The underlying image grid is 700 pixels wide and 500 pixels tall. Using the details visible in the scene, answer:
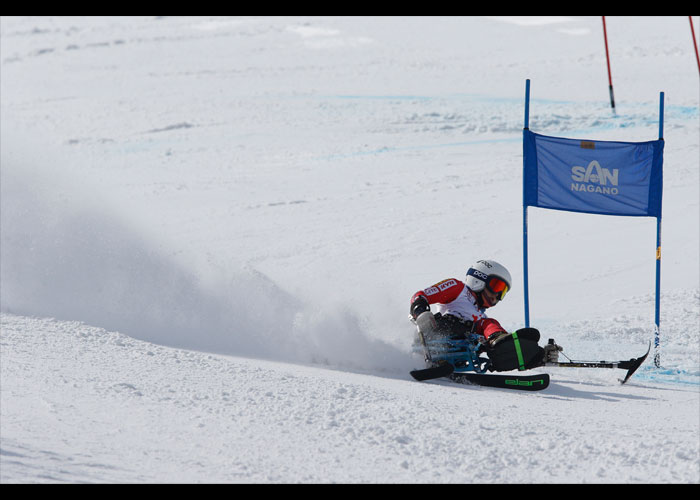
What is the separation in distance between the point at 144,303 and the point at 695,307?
579 centimetres

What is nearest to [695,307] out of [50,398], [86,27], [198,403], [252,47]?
[198,403]

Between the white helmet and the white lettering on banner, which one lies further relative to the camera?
the white lettering on banner

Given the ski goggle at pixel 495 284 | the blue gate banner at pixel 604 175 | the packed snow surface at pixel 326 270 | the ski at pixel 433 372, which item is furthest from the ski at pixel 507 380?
the blue gate banner at pixel 604 175

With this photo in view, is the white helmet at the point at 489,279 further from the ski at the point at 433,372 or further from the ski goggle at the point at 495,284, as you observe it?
the ski at the point at 433,372

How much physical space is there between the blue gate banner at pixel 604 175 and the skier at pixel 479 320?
5.21 ft

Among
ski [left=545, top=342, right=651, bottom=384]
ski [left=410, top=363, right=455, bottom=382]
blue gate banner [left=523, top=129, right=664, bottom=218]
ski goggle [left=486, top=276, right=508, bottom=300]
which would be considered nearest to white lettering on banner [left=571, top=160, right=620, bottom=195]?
blue gate banner [left=523, top=129, right=664, bottom=218]

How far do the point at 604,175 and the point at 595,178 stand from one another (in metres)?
0.09

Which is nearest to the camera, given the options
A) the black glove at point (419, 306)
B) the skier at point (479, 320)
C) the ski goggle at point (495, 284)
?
the skier at point (479, 320)

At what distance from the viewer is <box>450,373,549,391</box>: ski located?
611cm

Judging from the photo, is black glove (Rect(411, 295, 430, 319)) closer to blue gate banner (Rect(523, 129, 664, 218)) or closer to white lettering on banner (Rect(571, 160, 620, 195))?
blue gate banner (Rect(523, 129, 664, 218))

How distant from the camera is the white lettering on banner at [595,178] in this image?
7815 mm

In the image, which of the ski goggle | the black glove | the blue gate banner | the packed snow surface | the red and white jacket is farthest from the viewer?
the blue gate banner

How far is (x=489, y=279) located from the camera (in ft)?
22.2

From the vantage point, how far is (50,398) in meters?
4.19
